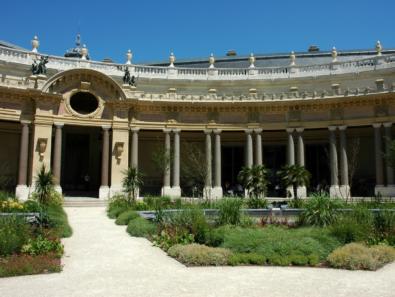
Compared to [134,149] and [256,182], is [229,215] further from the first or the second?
[134,149]

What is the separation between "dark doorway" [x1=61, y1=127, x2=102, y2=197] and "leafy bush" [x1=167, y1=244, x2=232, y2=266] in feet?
98.4

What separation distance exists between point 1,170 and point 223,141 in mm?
23527

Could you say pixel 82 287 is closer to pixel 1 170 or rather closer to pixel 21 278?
pixel 21 278

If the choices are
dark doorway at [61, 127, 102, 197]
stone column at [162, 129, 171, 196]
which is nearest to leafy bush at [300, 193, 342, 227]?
stone column at [162, 129, 171, 196]

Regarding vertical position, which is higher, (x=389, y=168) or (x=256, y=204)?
(x=389, y=168)

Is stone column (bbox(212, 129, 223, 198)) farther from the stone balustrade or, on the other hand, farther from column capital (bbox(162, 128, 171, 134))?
the stone balustrade

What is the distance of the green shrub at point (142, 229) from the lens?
746 inches

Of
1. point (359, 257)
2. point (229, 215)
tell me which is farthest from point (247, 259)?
point (229, 215)

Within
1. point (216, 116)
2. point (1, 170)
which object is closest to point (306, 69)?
point (216, 116)

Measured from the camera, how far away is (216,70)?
149 feet

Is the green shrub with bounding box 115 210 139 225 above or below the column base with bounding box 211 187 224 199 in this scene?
below

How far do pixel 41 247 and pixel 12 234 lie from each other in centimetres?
110

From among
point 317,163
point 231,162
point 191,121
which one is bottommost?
point 317,163

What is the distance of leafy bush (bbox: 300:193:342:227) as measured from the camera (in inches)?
745
